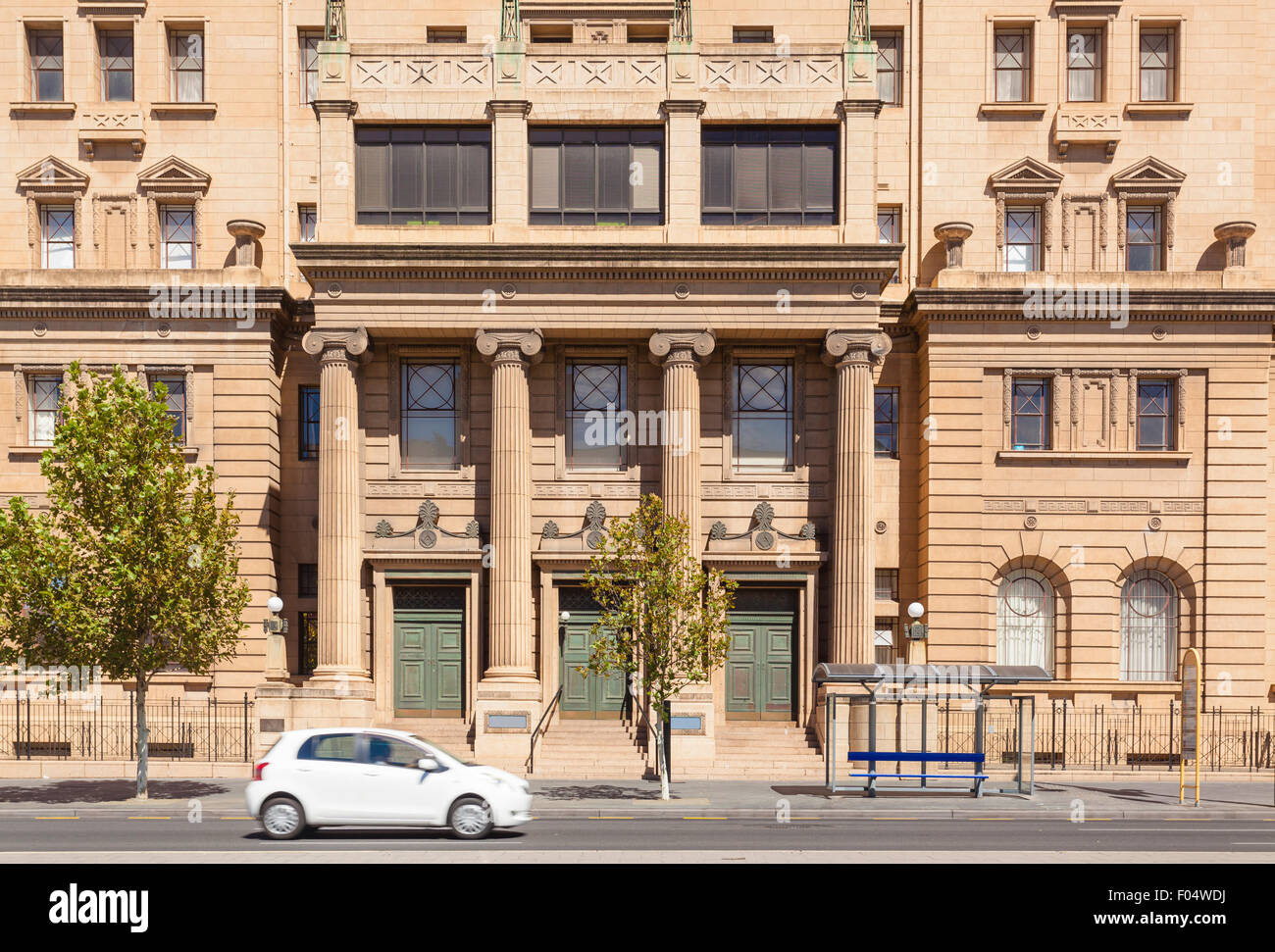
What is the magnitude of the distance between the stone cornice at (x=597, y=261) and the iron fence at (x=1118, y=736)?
37.6ft

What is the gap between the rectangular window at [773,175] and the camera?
30.2 m

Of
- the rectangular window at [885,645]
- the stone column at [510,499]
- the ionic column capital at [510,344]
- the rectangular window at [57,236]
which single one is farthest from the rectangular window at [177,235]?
the rectangular window at [885,645]

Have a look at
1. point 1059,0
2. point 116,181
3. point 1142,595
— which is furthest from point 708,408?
point 116,181

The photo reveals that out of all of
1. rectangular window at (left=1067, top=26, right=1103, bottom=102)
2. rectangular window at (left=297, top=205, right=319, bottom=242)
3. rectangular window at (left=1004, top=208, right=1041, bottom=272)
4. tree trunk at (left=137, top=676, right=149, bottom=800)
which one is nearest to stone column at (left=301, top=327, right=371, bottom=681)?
tree trunk at (left=137, top=676, right=149, bottom=800)

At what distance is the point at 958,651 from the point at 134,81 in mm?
28502

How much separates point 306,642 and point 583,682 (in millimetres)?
8019

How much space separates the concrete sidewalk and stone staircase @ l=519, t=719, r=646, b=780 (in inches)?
45.9

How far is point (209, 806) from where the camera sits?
21.6 m

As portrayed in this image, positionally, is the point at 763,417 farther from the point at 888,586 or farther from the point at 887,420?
the point at 888,586

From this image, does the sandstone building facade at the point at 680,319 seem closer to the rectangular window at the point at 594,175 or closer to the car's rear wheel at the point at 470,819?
the rectangular window at the point at 594,175

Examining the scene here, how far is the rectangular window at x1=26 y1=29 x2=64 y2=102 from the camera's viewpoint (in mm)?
33531

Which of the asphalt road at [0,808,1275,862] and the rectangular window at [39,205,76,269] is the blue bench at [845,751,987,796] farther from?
the rectangular window at [39,205,76,269]

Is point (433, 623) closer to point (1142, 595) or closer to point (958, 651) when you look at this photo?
point (958, 651)

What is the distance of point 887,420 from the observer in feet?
108
